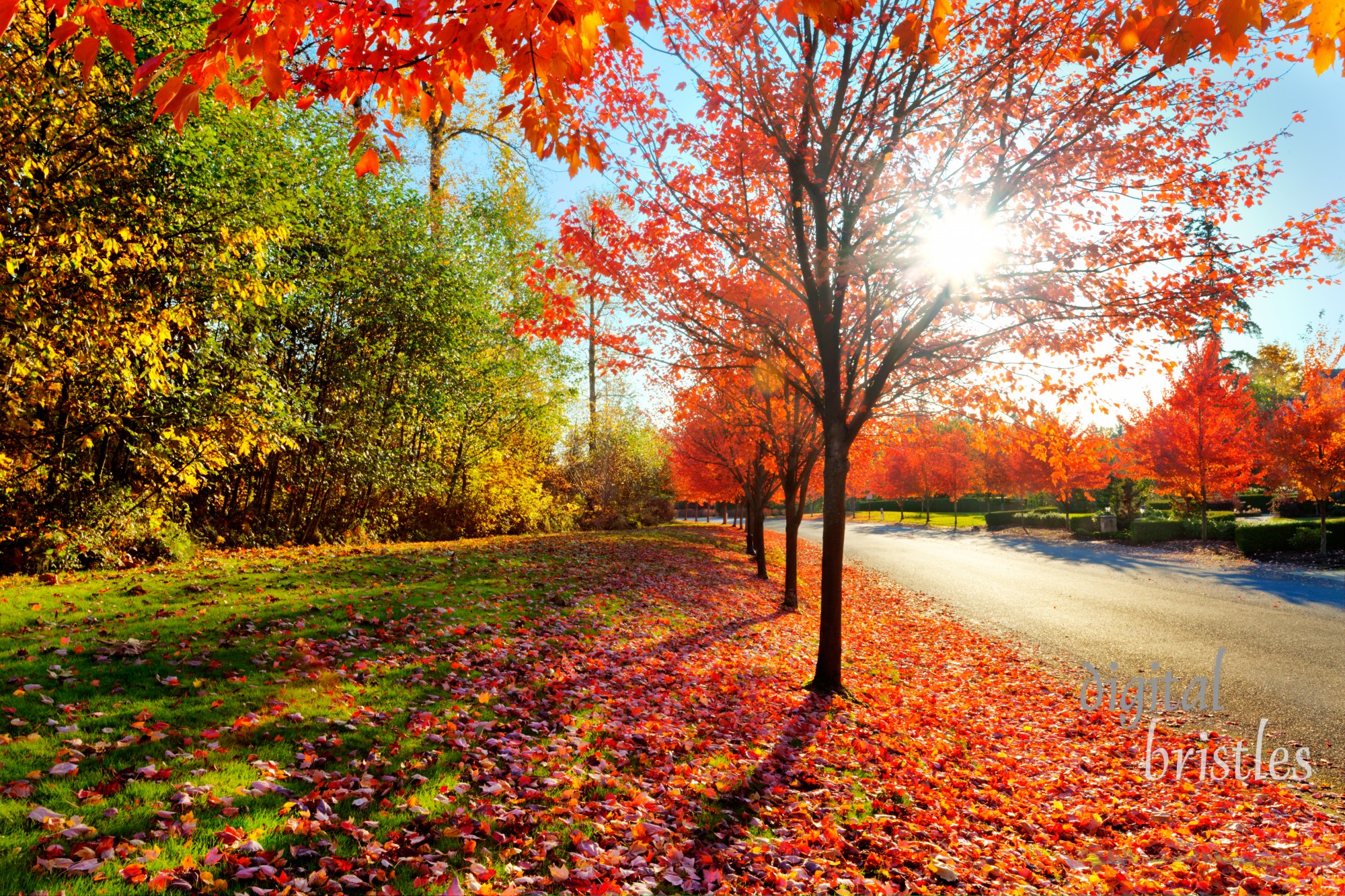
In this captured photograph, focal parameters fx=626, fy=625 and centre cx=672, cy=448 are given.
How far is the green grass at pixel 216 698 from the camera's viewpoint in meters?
3.32

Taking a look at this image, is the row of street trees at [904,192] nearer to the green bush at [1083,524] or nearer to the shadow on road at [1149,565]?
the shadow on road at [1149,565]

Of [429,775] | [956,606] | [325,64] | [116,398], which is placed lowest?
[956,606]

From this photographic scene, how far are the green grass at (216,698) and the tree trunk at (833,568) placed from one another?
3.27 metres

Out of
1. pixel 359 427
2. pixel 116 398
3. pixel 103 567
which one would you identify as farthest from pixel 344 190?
pixel 103 567

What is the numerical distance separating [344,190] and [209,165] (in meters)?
4.21

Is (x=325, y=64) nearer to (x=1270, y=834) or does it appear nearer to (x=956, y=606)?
(x=1270, y=834)

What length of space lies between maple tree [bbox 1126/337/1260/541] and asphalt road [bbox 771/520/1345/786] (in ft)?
14.4

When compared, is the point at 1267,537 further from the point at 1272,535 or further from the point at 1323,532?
the point at 1323,532

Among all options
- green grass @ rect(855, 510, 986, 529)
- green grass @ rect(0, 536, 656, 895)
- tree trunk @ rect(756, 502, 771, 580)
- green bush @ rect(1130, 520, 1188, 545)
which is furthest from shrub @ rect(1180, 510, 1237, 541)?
green grass @ rect(0, 536, 656, 895)

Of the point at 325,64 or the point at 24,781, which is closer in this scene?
the point at 24,781

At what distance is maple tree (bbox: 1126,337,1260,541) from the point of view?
82.7 ft

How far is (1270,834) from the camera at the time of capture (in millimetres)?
4715

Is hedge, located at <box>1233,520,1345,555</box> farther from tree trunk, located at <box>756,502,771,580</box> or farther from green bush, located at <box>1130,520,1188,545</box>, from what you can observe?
tree trunk, located at <box>756,502,771,580</box>

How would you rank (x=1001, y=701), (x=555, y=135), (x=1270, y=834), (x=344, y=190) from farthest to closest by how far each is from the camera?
1. (x=344, y=190)
2. (x=1001, y=701)
3. (x=1270, y=834)
4. (x=555, y=135)
